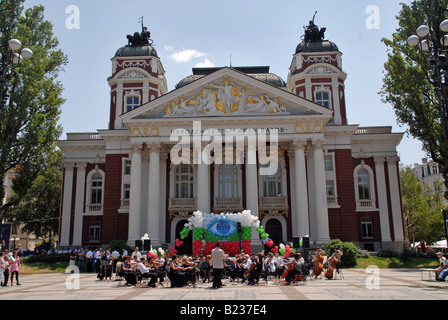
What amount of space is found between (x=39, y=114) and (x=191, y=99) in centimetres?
1278

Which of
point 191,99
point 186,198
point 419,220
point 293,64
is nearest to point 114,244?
point 186,198

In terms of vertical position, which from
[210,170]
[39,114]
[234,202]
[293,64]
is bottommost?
[234,202]

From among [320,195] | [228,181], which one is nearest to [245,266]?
[320,195]

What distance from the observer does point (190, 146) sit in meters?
36.9

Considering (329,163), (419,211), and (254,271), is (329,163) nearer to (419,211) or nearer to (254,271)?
(254,271)

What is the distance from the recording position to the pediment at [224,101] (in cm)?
3528

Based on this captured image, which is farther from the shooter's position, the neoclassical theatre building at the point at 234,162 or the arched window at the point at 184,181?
the arched window at the point at 184,181

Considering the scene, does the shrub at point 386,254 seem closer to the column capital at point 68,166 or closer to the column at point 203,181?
the column at point 203,181

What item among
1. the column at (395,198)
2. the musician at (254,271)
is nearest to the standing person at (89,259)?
the musician at (254,271)

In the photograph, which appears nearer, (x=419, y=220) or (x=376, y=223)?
(x=376, y=223)

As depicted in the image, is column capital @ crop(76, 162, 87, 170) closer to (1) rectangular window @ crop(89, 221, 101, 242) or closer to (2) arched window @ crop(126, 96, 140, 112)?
(1) rectangular window @ crop(89, 221, 101, 242)

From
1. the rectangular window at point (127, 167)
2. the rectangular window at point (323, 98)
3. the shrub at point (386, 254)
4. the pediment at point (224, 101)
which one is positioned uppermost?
the rectangular window at point (323, 98)

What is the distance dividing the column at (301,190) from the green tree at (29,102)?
2070cm

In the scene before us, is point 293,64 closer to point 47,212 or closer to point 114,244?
point 114,244
